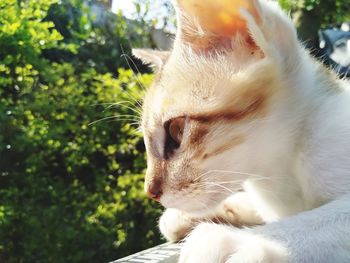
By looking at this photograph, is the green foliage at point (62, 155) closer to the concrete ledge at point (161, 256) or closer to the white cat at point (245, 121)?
the concrete ledge at point (161, 256)

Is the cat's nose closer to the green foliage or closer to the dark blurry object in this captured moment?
the green foliage

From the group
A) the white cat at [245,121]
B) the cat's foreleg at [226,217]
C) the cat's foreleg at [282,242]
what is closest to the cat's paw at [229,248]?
the cat's foreleg at [282,242]

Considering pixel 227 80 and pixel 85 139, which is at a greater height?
pixel 227 80

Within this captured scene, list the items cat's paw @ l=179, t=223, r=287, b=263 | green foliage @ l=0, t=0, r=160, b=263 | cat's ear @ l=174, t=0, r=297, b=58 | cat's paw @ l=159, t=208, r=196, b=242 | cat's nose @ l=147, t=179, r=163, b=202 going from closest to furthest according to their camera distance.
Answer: cat's paw @ l=179, t=223, r=287, b=263 < cat's ear @ l=174, t=0, r=297, b=58 < cat's nose @ l=147, t=179, r=163, b=202 < cat's paw @ l=159, t=208, r=196, b=242 < green foliage @ l=0, t=0, r=160, b=263

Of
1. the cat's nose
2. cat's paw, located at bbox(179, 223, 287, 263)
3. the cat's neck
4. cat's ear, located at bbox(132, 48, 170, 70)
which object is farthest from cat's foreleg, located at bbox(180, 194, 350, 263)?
cat's ear, located at bbox(132, 48, 170, 70)

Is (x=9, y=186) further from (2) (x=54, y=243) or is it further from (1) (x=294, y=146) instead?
(1) (x=294, y=146)

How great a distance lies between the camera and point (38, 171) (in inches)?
94.3

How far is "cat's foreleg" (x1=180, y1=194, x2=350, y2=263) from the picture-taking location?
0.67 metres

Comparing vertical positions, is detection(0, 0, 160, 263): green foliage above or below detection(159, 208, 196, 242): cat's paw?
below

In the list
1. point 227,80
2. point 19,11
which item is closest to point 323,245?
point 227,80

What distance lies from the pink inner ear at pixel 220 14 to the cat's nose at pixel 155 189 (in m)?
0.32

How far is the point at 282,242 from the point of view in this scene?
2.31 ft

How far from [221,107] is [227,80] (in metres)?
0.06

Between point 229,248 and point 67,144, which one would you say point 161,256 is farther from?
point 67,144
